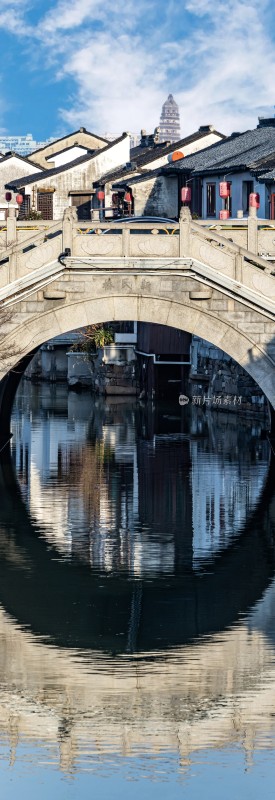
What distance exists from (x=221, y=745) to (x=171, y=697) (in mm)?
2321

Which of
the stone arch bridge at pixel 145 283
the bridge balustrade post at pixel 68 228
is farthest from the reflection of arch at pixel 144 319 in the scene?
the bridge balustrade post at pixel 68 228

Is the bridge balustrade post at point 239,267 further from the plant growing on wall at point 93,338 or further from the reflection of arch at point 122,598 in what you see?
the plant growing on wall at point 93,338

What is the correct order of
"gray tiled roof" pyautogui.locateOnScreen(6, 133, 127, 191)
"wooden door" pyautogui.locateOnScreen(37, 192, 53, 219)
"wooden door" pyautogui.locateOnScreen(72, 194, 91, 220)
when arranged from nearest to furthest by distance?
"wooden door" pyautogui.locateOnScreen(72, 194, 91, 220)
"gray tiled roof" pyautogui.locateOnScreen(6, 133, 127, 191)
"wooden door" pyautogui.locateOnScreen(37, 192, 53, 219)

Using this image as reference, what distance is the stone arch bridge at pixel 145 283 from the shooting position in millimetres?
47781

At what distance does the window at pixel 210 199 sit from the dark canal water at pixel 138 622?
106ft

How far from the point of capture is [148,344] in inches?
3228

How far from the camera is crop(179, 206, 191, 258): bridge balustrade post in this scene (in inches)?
1857

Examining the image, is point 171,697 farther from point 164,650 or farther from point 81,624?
point 81,624

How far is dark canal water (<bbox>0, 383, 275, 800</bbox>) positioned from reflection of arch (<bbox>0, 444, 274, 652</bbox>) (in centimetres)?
5

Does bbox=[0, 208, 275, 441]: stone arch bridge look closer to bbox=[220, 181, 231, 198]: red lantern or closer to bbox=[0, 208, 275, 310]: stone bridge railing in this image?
bbox=[0, 208, 275, 310]: stone bridge railing

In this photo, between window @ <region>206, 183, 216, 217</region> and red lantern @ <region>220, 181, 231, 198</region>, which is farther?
window @ <region>206, 183, 216, 217</region>

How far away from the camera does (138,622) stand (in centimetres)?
2823

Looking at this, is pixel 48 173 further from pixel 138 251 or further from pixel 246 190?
pixel 138 251

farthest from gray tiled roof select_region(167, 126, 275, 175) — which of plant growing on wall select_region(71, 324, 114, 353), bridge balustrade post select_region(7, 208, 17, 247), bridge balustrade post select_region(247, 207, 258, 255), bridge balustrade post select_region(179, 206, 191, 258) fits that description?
bridge balustrade post select_region(179, 206, 191, 258)
